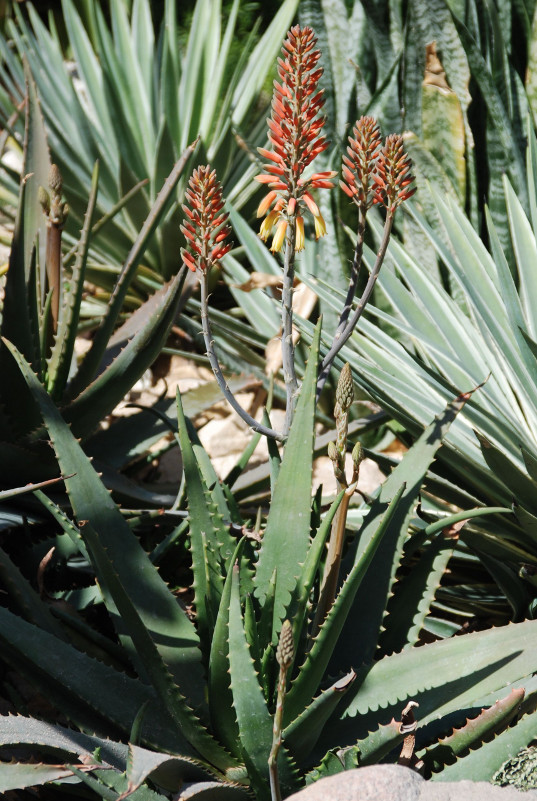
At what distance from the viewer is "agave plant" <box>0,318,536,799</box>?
3.52 feet

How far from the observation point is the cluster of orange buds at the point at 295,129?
40.9 inches

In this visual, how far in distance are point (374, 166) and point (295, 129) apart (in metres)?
0.15

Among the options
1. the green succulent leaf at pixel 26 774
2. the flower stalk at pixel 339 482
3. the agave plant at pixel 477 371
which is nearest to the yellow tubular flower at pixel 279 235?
the flower stalk at pixel 339 482

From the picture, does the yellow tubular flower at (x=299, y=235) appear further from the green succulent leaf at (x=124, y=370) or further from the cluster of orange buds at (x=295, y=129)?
the green succulent leaf at (x=124, y=370)

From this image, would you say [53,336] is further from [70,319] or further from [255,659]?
[255,659]

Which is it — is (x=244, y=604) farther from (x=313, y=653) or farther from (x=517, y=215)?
(x=517, y=215)

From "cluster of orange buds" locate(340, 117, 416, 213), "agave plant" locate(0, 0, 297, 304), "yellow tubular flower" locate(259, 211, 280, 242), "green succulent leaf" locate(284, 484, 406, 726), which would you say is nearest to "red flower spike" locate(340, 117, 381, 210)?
"cluster of orange buds" locate(340, 117, 416, 213)

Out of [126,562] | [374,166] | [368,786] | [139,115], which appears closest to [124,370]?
[126,562]

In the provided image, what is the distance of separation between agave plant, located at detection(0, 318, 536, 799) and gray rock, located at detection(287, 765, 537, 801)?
2.3 inches

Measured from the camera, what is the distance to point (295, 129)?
3.47 feet

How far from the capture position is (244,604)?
4.03ft

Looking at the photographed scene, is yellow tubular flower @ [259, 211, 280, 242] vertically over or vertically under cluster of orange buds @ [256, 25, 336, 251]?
Answer: under

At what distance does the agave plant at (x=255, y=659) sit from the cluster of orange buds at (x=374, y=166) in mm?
205

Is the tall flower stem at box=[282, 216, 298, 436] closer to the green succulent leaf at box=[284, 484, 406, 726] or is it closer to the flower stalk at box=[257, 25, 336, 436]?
the flower stalk at box=[257, 25, 336, 436]
